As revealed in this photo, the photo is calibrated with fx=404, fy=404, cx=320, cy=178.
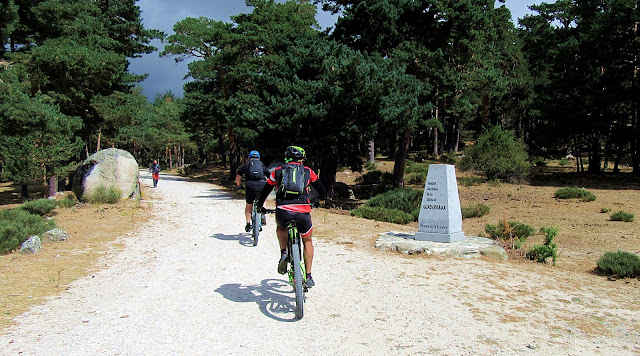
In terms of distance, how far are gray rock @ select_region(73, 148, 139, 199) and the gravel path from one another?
30.8 feet

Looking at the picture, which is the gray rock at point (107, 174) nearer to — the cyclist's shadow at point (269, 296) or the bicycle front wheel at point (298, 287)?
the cyclist's shadow at point (269, 296)

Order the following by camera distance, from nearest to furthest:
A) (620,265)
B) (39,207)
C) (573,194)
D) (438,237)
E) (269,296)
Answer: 1. (269,296)
2. (620,265)
3. (438,237)
4. (39,207)
5. (573,194)

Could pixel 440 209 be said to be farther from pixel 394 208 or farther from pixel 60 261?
pixel 60 261

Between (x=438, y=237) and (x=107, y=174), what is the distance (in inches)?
523

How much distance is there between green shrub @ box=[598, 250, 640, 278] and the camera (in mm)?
7297

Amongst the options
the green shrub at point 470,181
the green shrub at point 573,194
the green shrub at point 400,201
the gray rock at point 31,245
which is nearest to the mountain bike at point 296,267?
the gray rock at point 31,245

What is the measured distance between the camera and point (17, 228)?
8.76m

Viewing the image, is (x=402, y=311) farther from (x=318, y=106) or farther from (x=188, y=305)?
(x=318, y=106)

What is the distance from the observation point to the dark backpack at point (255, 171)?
8641 mm

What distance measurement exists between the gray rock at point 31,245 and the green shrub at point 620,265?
36.1 feet

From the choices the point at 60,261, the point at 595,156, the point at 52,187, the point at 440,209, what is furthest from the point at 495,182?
the point at 52,187

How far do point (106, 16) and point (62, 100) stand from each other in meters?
10.5

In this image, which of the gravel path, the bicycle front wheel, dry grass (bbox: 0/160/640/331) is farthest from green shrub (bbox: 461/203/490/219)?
the bicycle front wheel

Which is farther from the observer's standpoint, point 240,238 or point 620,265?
point 240,238
